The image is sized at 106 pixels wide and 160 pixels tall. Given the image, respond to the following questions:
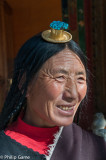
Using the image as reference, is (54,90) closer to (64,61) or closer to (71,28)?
(64,61)

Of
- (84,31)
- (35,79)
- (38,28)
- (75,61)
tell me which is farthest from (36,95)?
(38,28)

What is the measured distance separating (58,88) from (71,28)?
6.64 ft

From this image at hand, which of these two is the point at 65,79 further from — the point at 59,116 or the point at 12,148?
the point at 12,148

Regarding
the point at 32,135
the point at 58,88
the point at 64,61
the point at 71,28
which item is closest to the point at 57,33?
the point at 64,61

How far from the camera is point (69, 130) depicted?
136 cm

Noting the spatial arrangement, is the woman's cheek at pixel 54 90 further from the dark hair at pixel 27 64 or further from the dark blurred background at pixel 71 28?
the dark blurred background at pixel 71 28

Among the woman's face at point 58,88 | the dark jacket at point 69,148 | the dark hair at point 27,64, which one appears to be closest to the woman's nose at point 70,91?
the woman's face at point 58,88

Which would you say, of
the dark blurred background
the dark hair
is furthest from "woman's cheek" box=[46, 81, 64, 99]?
the dark blurred background

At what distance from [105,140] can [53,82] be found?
1.67ft

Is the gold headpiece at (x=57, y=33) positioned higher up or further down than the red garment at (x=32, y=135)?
higher up

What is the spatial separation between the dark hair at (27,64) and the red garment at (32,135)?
10 centimetres

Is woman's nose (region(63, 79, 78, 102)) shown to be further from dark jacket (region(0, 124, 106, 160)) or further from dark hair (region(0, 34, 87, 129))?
→ dark jacket (region(0, 124, 106, 160))

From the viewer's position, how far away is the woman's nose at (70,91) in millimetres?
1143

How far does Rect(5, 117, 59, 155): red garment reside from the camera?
4.03 feet
